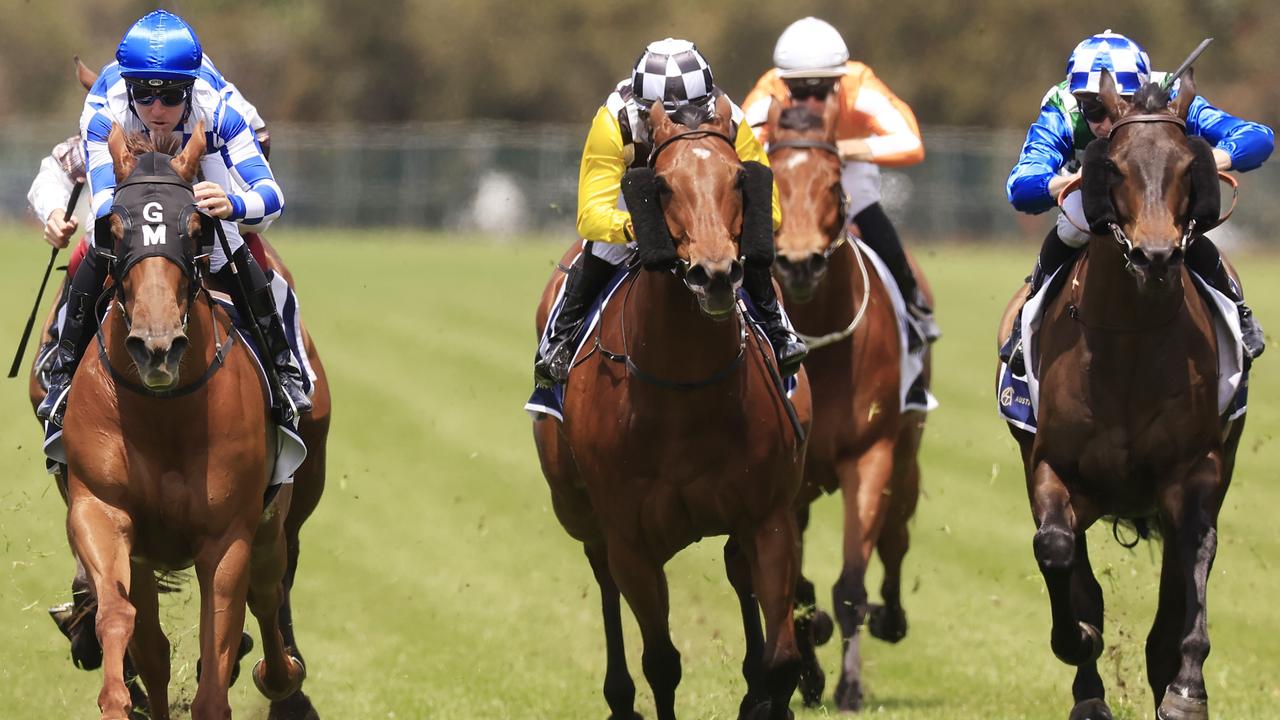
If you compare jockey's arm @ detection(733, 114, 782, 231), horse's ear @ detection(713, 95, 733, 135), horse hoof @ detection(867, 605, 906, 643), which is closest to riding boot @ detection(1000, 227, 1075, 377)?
jockey's arm @ detection(733, 114, 782, 231)

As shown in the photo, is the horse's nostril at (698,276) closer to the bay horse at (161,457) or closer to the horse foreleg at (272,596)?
the bay horse at (161,457)

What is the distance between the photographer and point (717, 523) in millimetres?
7418

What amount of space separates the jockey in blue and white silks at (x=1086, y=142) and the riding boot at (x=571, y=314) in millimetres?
1589

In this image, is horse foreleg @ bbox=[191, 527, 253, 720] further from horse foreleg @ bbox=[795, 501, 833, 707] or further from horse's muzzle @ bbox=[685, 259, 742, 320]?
horse foreleg @ bbox=[795, 501, 833, 707]

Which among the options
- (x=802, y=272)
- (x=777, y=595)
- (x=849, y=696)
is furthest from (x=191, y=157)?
(x=849, y=696)

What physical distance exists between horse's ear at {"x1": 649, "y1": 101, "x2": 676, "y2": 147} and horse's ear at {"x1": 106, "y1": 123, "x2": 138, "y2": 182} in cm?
171

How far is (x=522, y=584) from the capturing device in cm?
1262

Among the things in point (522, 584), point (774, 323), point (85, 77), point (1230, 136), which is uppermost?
point (1230, 136)

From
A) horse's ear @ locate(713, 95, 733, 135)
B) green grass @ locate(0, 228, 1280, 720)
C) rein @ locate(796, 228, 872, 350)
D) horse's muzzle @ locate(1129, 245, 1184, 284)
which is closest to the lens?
horse's muzzle @ locate(1129, 245, 1184, 284)

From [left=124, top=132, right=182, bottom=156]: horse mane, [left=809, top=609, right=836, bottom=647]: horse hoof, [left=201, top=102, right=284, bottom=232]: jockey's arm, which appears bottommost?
[left=809, top=609, right=836, bottom=647]: horse hoof

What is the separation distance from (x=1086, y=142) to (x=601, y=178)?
190 cm

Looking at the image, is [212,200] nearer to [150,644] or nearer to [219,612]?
[219,612]

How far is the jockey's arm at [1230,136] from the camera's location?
7371mm

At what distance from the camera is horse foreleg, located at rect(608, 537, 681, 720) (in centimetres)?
759
